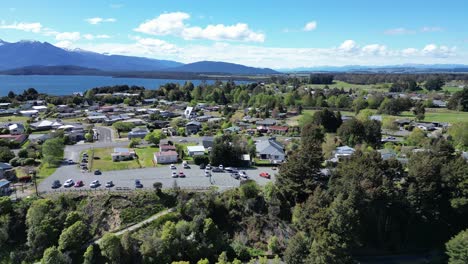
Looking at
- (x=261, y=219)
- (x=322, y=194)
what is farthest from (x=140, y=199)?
(x=322, y=194)

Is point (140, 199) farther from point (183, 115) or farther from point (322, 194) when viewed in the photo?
point (183, 115)

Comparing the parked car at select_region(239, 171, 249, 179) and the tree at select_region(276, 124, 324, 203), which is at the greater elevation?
the tree at select_region(276, 124, 324, 203)

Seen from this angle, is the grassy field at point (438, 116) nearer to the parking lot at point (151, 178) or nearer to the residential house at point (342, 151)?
the residential house at point (342, 151)

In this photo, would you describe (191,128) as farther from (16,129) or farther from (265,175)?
(16,129)

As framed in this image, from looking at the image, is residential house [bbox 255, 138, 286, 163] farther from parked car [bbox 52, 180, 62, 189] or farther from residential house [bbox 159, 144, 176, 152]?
parked car [bbox 52, 180, 62, 189]

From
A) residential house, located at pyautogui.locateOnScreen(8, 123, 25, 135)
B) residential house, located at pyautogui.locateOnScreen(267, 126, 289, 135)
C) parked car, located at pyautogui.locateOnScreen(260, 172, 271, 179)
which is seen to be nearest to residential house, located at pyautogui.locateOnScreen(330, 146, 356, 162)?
parked car, located at pyautogui.locateOnScreen(260, 172, 271, 179)

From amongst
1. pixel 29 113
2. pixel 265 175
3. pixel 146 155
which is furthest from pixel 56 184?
pixel 29 113
